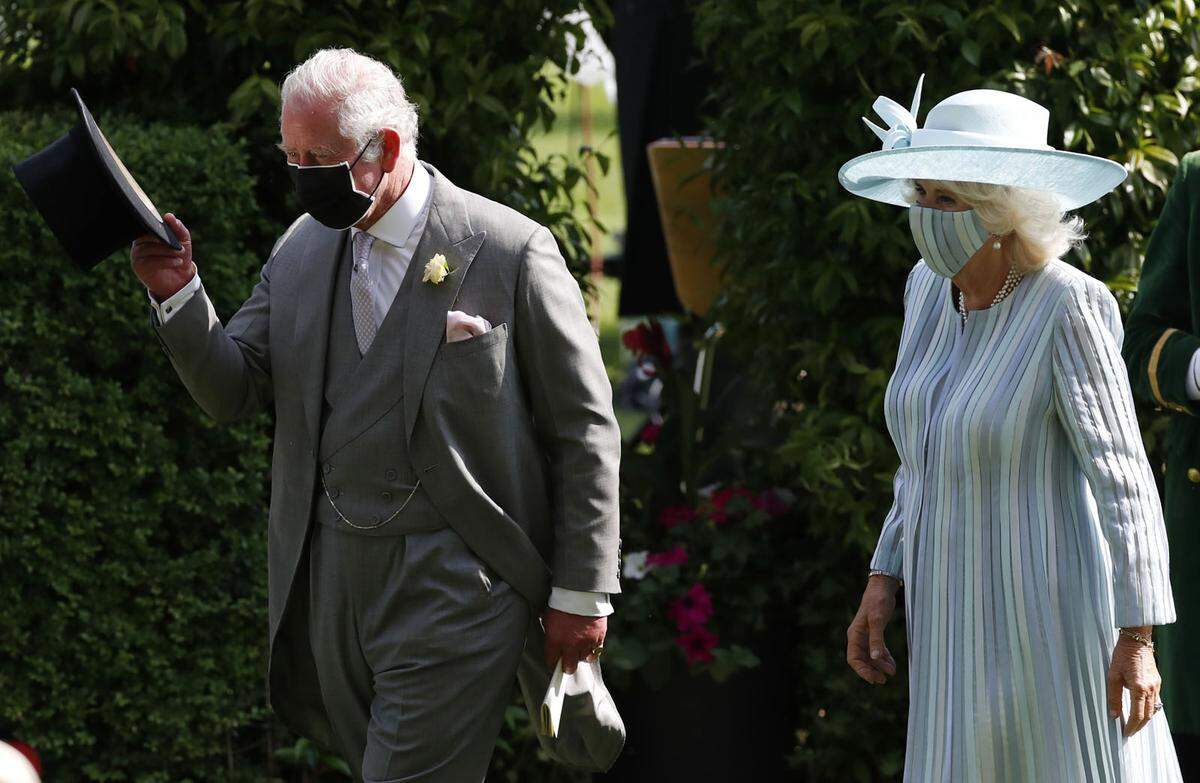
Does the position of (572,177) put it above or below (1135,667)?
above

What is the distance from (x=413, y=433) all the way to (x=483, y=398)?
0.48ft

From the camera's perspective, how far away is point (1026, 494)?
282cm

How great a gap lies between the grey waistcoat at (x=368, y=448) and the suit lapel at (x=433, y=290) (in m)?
0.02

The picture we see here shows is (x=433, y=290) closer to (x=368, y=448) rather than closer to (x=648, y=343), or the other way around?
(x=368, y=448)

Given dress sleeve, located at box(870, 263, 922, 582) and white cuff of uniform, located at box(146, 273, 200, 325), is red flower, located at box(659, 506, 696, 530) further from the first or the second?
white cuff of uniform, located at box(146, 273, 200, 325)

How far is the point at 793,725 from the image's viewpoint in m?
4.89

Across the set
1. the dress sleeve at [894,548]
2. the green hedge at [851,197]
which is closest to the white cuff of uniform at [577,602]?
the dress sleeve at [894,548]

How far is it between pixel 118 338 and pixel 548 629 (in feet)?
5.06

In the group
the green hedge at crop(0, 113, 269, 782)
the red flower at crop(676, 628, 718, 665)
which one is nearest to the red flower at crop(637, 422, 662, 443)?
the red flower at crop(676, 628, 718, 665)

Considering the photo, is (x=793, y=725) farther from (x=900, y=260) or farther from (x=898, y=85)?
(x=898, y=85)

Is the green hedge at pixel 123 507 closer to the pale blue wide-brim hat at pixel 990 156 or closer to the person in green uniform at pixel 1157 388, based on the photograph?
the pale blue wide-brim hat at pixel 990 156

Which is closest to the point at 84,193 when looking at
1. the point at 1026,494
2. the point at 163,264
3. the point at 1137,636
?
the point at 163,264

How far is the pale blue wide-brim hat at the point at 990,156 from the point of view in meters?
2.79

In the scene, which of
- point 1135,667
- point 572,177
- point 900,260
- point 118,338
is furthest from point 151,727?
point 1135,667
